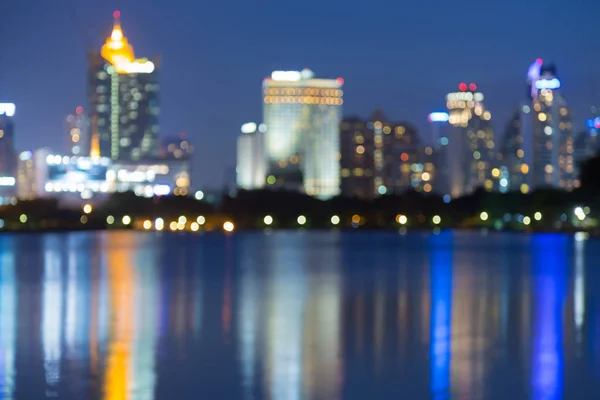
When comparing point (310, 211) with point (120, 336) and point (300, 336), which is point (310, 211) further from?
point (120, 336)

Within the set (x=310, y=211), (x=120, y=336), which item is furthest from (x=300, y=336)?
(x=310, y=211)

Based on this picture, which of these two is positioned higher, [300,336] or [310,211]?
[310,211]

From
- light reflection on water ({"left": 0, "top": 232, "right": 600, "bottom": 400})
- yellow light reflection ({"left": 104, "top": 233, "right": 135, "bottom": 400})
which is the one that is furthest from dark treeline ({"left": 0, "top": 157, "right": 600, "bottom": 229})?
yellow light reflection ({"left": 104, "top": 233, "right": 135, "bottom": 400})

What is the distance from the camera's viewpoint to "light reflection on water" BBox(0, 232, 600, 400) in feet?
49.0

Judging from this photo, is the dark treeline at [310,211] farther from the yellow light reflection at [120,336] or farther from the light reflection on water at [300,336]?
the yellow light reflection at [120,336]

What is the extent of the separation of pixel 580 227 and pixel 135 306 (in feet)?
327

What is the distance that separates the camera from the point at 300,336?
20.2 metres

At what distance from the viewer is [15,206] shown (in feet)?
475

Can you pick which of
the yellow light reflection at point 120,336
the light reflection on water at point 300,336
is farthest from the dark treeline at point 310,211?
the yellow light reflection at point 120,336

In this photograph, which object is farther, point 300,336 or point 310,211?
point 310,211

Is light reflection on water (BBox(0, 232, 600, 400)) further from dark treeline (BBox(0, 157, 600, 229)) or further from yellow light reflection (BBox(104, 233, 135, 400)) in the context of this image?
dark treeline (BBox(0, 157, 600, 229))

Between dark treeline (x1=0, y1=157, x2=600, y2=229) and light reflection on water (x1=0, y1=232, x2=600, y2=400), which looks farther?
dark treeline (x1=0, y1=157, x2=600, y2=229)

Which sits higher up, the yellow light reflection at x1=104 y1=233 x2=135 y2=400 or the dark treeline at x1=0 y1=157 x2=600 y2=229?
the dark treeline at x1=0 y1=157 x2=600 y2=229

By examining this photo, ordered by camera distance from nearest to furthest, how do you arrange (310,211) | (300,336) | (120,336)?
(120,336)
(300,336)
(310,211)
